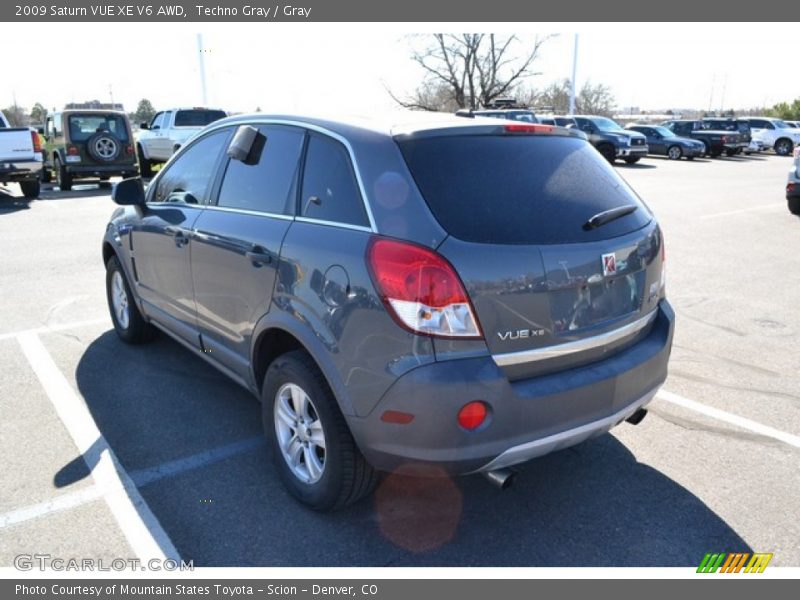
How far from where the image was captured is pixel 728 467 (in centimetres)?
340

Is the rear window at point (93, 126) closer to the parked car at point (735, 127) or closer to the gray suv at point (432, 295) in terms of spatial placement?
the gray suv at point (432, 295)

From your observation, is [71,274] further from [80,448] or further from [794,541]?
[794,541]

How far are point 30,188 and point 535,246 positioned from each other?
15951 millimetres

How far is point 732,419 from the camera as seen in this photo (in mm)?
3943

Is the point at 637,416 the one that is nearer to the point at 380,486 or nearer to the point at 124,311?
the point at 380,486

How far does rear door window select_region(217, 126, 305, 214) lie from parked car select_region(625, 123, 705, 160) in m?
29.2

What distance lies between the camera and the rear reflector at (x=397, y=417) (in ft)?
8.14

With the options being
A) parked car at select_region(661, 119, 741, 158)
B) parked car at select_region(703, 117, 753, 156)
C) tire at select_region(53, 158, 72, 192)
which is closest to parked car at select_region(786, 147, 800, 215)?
tire at select_region(53, 158, 72, 192)

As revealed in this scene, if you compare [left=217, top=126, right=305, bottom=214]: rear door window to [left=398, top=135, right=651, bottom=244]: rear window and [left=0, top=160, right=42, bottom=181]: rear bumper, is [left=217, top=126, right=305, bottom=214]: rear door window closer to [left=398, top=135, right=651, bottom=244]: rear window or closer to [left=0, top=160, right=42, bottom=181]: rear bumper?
[left=398, top=135, right=651, bottom=244]: rear window

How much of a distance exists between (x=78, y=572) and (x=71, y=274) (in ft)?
19.0

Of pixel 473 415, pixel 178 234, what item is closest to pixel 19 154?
pixel 178 234

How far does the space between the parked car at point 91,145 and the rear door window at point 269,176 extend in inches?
598

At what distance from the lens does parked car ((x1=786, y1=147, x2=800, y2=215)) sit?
11.9 m

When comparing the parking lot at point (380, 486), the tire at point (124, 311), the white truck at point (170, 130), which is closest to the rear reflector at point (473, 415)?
the parking lot at point (380, 486)
